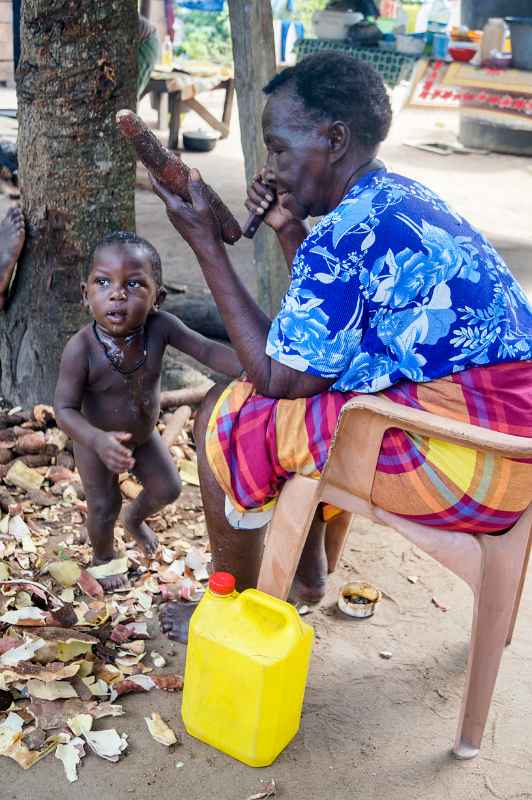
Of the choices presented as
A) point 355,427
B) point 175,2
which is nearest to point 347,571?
point 355,427

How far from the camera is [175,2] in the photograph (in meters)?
14.7

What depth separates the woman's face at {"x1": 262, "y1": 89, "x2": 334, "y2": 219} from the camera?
206 centimetres

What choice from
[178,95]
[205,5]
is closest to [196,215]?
[178,95]

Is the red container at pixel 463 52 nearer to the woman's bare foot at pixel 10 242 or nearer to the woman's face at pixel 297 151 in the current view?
the woman's bare foot at pixel 10 242

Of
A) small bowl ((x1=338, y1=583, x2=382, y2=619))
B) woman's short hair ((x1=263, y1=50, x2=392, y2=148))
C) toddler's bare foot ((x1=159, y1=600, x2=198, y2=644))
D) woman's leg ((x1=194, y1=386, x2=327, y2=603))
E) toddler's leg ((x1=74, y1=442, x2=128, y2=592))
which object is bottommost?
small bowl ((x1=338, y1=583, x2=382, y2=619))

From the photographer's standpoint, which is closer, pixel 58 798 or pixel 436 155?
pixel 58 798

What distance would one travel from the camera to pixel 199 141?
10.2m

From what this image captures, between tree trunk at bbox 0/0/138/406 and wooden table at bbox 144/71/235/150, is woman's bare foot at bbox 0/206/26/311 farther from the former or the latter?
wooden table at bbox 144/71/235/150

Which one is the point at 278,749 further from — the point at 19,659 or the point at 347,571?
the point at 347,571

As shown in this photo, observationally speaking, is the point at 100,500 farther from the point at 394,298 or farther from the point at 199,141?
the point at 199,141

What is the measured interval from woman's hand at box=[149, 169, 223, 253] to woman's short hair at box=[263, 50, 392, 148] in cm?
30

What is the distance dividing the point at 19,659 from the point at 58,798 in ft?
1.46

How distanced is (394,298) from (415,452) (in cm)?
37

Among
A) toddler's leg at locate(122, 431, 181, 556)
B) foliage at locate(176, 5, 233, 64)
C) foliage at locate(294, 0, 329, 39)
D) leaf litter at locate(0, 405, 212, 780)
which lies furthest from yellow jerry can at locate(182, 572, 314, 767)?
foliage at locate(294, 0, 329, 39)
